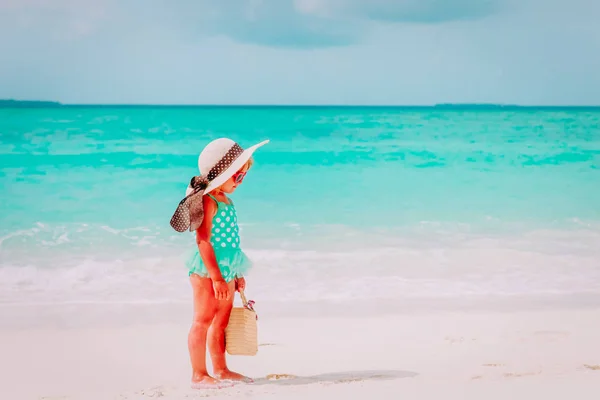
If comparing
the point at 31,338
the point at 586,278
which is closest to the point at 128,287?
the point at 31,338

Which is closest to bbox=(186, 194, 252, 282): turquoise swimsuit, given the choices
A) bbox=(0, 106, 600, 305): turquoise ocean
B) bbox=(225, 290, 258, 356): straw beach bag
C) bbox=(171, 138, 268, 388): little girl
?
bbox=(171, 138, 268, 388): little girl

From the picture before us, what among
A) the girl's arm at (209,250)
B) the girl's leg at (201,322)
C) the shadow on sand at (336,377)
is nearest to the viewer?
the girl's arm at (209,250)

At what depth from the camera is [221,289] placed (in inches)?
127

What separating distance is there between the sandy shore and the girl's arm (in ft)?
1.54

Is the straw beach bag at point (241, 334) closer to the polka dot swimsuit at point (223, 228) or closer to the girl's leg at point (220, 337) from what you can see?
the girl's leg at point (220, 337)

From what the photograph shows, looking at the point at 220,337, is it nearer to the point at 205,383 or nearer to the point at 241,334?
the point at 241,334

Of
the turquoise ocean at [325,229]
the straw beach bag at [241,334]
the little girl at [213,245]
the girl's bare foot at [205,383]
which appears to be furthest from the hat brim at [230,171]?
the turquoise ocean at [325,229]

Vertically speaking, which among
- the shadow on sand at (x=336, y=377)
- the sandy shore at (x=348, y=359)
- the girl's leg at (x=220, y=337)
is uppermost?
the girl's leg at (x=220, y=337)

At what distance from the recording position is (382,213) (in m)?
10.3

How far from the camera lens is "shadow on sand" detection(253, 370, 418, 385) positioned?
3.55 m

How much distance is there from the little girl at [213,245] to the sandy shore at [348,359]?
230 mm

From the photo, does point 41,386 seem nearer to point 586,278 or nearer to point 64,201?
point 586,278

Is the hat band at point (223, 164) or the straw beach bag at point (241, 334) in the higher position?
the hat band at point (223, 164)

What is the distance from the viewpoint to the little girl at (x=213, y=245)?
3170 mm
